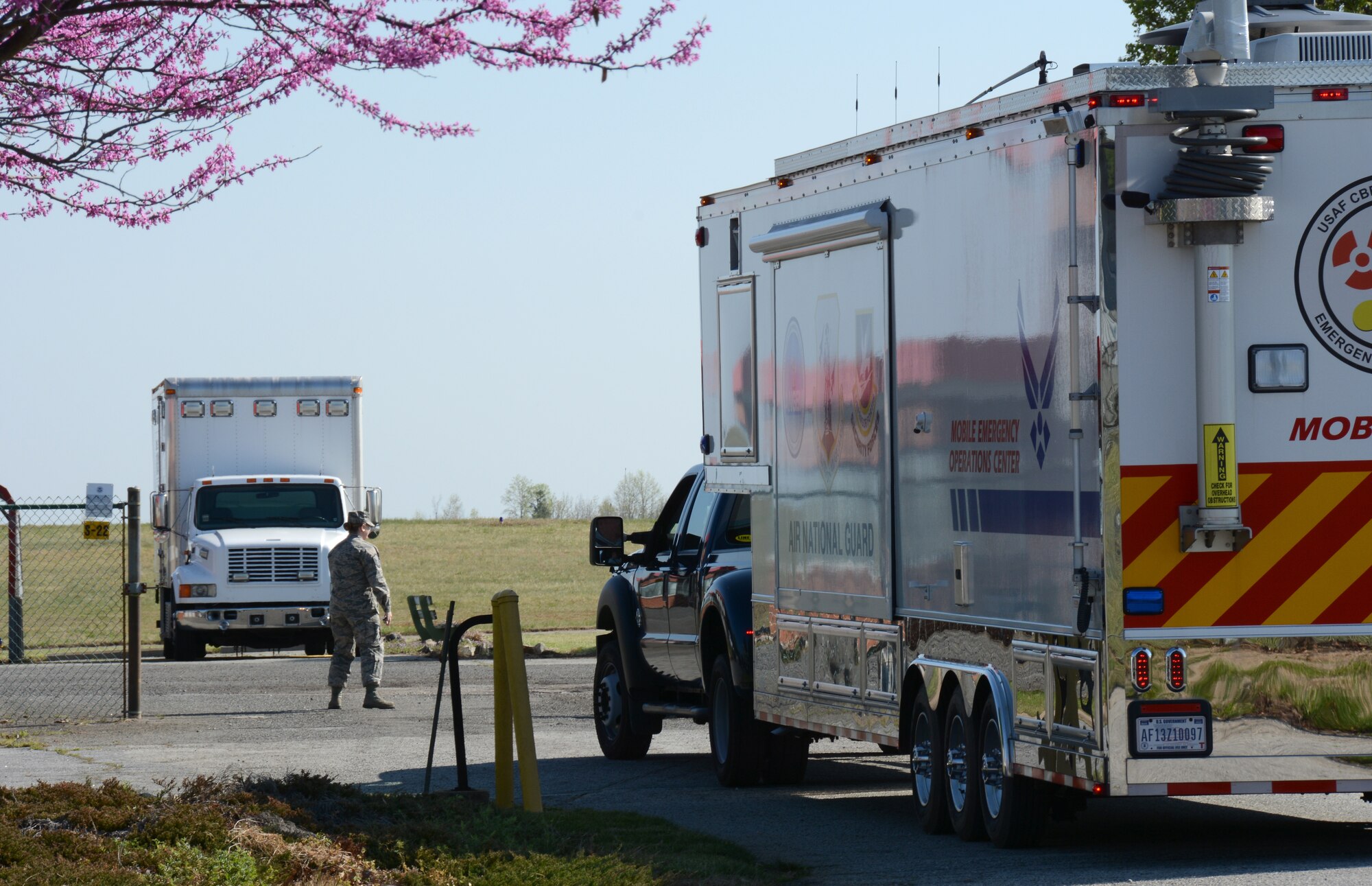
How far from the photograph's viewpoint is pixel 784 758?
14.0 metres

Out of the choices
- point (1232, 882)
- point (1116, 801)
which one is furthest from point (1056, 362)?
point (1116, 801)

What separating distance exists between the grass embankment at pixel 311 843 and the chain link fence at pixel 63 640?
8597 millimetres

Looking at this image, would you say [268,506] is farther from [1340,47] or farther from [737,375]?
[1340,47]

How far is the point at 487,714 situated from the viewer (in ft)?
62.0

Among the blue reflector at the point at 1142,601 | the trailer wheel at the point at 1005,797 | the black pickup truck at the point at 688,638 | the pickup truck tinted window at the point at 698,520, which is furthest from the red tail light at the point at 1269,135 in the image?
the pickup truck tinted window at the point at 698,520

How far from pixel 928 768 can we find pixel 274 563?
16604 millimetres

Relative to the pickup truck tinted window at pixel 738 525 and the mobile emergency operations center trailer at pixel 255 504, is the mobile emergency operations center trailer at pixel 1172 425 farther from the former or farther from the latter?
the mobile emergency operations center trailer at pixel 255 504

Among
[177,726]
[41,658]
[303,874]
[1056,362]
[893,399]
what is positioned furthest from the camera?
[41,658]

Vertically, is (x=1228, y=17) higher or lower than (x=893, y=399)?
higher

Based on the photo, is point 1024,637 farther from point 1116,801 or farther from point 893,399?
point 1116,801

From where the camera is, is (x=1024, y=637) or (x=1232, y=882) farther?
(x=1024, y=637)

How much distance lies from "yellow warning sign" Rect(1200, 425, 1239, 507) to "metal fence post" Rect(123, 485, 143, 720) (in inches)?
473

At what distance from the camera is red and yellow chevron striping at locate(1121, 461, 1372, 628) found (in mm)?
9375

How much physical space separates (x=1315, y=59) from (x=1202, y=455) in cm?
207
